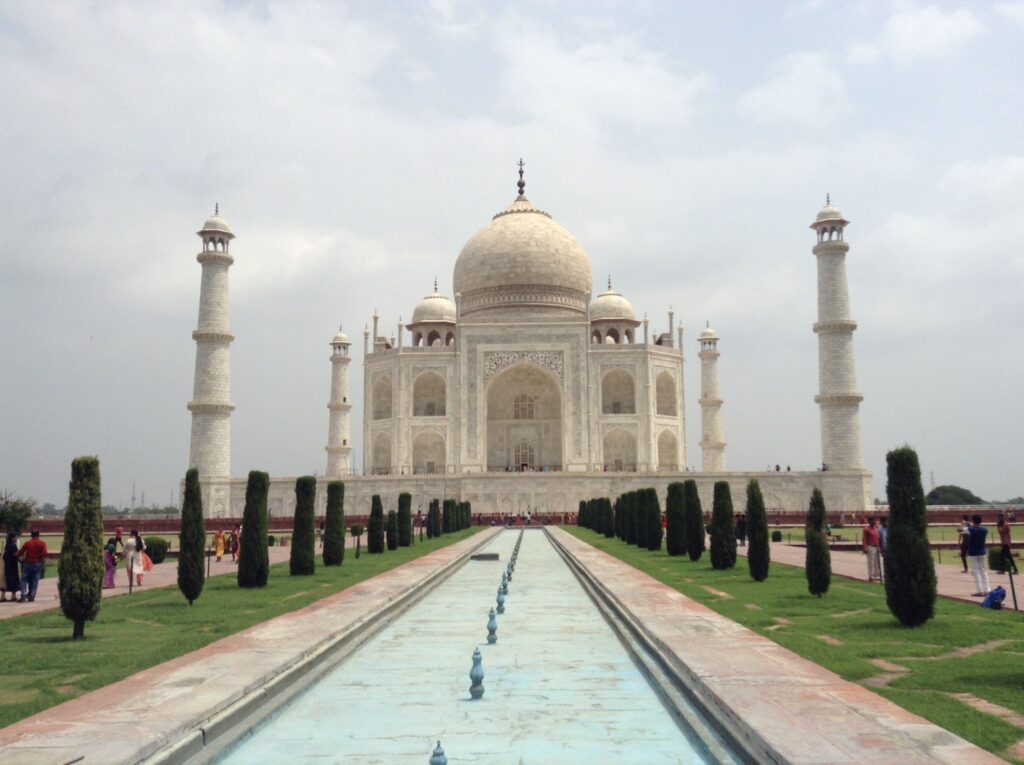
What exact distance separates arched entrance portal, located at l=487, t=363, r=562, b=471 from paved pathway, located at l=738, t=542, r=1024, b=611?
18.3 m

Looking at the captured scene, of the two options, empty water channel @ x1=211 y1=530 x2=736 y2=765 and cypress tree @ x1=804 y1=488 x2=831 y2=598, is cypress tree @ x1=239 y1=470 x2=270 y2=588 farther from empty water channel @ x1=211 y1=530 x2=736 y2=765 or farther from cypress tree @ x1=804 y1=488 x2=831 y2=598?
cypress tree @ x1=804 y1=488 x2=831 y2=598

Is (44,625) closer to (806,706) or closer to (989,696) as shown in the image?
(806,706)

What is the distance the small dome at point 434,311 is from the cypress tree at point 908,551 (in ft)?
106

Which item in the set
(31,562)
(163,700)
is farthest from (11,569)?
(163,700)

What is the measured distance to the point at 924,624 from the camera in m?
6.87

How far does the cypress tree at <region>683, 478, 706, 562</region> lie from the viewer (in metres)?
14.0

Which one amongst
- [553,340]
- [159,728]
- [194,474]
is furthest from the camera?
[553,340]

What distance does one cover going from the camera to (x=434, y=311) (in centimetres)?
3941

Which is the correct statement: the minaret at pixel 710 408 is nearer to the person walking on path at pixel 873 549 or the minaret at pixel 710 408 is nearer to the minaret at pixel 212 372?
the minaret at pixel 212 372

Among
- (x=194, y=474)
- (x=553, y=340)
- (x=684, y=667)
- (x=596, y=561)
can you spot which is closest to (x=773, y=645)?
A: (x=684, y=667)

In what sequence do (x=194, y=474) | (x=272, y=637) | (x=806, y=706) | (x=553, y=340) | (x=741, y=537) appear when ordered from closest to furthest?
(x=806, y=706) → (x=272, y=637) → (x=194, y=474) → (x=741, y=537) → (x=553, y=340)

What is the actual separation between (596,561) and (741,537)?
6.25 meters

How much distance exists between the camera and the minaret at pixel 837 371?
28.9 m

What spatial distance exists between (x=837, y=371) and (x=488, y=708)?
2664 centimetres
